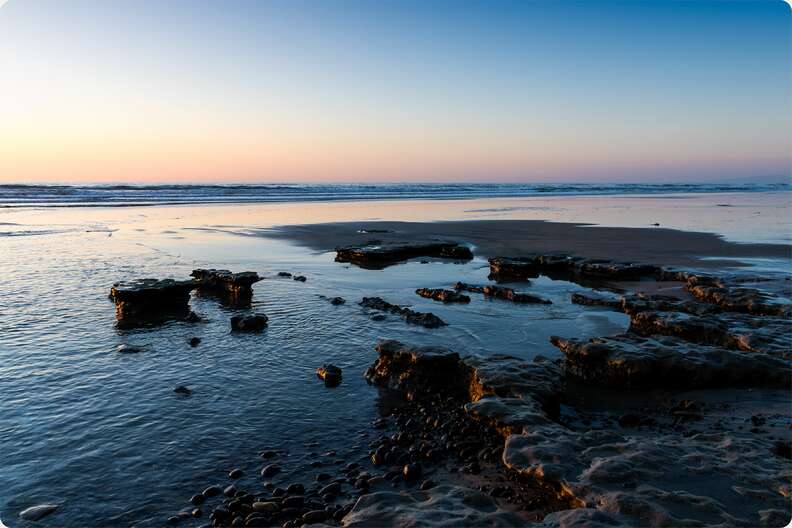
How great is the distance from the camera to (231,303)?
Answer: 43.3ft

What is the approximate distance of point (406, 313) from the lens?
11891mm

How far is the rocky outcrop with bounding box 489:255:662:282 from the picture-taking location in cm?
1611

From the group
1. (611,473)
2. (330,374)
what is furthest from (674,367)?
(330,374)

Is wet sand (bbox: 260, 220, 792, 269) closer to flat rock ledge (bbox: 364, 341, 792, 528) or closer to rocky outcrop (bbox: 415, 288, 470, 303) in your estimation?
rocky outcrop (bbox: 415, 288, 470, 303)

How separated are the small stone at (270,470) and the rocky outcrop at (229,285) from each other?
313 inches

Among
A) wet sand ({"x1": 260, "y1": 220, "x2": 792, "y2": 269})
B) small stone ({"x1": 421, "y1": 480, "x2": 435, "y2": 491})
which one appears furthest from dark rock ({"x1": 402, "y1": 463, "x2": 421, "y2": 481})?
wet sand ({"x1": 260, "y1": 220, "x2": 792, "y2": 269})

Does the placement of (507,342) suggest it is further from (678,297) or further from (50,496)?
(50,496)

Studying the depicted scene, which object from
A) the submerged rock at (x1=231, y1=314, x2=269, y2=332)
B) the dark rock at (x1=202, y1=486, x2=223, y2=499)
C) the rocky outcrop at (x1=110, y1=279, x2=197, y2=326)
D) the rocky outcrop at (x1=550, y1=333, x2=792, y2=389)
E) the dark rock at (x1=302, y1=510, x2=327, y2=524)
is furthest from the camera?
the rocky outcrop at (x1=110, y1=279, x2=197, y2=326)

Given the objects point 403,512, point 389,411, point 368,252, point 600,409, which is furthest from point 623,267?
point 403,512

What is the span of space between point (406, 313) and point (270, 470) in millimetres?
6546

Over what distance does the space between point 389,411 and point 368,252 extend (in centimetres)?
1218

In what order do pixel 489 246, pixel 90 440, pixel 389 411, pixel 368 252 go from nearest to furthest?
pixel 90 440 → pixel 389 411 → pixel 368 252 → pixel 489 246

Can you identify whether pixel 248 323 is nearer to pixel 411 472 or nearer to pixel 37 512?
pixel 37 512

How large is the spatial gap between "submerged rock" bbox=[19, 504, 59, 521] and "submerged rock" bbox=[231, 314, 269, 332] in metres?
5.82
